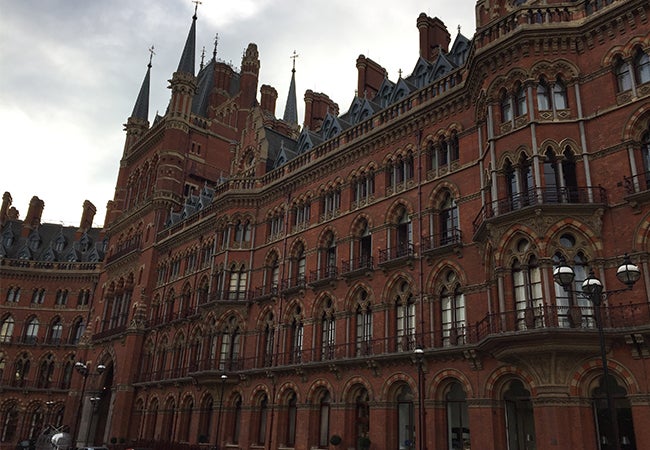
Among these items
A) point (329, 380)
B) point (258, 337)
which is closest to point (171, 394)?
point (258, 337)

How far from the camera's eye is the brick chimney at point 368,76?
42.2m

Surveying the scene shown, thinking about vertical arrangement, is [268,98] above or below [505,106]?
above

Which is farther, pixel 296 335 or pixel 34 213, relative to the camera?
pixel 34 213

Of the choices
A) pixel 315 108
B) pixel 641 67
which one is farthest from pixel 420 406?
pixel 315 108

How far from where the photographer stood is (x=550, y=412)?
68.5 feet

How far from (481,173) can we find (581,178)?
5283mm

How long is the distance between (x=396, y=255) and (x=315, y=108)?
2180 cm

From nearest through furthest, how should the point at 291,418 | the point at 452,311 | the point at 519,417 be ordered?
the point at 519,417 < the point at 452,311 < the point at 291,418

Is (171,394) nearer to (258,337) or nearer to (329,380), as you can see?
(258,337)

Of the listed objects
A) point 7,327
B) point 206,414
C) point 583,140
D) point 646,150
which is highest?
point 583,140

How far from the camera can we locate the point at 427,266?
29.0 meters

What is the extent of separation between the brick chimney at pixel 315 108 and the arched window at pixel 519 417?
30.1 metres

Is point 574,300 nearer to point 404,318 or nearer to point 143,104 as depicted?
point 404,318

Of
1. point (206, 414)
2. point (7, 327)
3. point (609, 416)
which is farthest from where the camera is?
point (7, 327)
